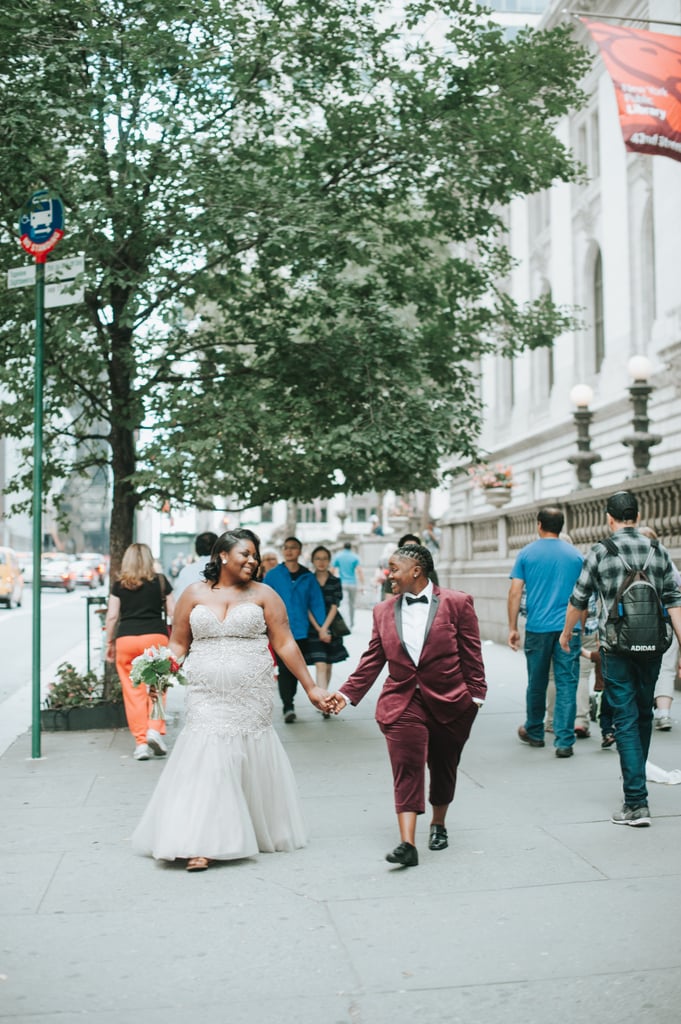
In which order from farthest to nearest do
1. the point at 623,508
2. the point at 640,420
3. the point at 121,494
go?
the point at 640,420
the point at 121,494
the point at 623,508

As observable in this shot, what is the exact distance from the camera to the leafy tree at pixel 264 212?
10.5m

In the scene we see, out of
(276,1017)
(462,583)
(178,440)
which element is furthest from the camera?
(462,583)

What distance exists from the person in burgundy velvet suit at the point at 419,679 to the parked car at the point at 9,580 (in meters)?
33.1

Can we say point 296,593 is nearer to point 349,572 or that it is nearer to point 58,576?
point 349,572

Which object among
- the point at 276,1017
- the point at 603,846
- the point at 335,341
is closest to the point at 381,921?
the point at 276,1017

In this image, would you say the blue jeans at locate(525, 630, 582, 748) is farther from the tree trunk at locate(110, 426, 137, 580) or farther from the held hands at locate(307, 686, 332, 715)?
the tree trunk at locate(110, 426, 137, 580)

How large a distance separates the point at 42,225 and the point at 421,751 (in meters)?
5.73

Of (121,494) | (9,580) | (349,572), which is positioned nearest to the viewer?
(121,494)

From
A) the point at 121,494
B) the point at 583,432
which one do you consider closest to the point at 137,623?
the point at 121,494

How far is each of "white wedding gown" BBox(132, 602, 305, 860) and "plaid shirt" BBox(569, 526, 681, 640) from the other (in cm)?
210

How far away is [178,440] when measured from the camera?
35.7 ft

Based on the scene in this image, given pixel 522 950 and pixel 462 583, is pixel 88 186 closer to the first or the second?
pixel 522 950

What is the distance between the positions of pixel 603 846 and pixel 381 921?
1764 millimetres

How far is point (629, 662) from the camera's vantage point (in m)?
7.17
